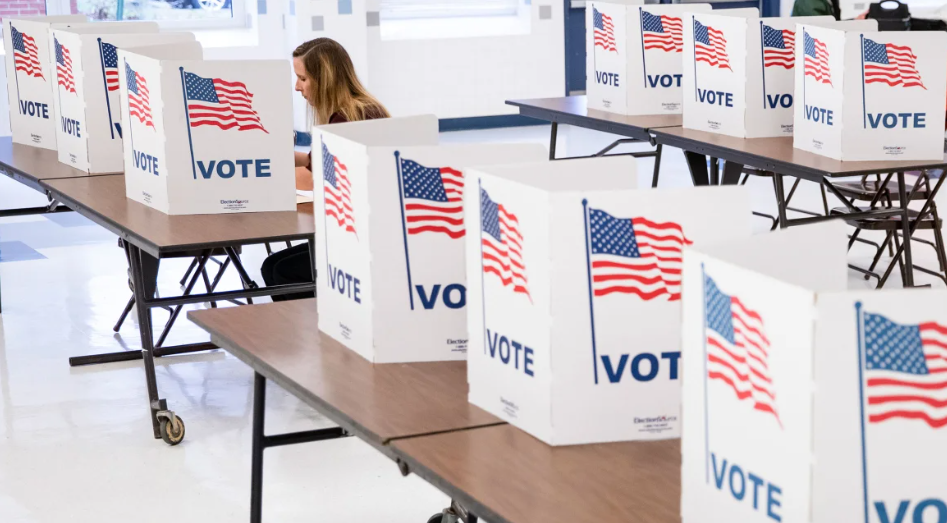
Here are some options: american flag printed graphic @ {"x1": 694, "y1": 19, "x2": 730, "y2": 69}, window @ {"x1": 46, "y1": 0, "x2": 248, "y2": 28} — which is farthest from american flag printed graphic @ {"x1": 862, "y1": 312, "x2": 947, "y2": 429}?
window @ {"x1": 46, "y1": 0, "x2": 248, "y2": 28}

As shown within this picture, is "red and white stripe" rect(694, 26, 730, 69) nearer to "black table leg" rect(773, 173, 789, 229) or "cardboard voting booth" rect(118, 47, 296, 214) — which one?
"black table leg" rect(773, 173, 789, 229)

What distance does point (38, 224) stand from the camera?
19.9 feet

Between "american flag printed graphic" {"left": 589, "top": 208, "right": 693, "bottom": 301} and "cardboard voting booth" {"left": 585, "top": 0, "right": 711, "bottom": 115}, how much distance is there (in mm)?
3281

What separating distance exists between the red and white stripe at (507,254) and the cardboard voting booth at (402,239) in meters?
0.23

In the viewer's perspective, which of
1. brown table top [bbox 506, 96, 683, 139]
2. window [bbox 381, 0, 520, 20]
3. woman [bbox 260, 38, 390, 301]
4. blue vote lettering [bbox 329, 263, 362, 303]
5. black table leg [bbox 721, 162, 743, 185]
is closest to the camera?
blue vote lettering [bbox 329, 263, 362, 303]

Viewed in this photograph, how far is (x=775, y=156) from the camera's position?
3.92 m

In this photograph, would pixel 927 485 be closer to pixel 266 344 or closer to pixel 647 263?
pixel 647 263

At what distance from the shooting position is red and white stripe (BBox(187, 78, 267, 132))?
305 centimetres

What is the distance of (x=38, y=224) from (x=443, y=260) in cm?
458

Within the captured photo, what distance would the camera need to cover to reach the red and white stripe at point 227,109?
3.05 meters

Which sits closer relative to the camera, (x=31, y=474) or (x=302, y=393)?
(x=302, y=393)

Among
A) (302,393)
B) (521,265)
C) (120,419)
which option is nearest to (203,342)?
(120,419)

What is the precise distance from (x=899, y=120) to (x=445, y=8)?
5421 mm

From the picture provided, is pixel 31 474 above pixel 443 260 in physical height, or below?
below
